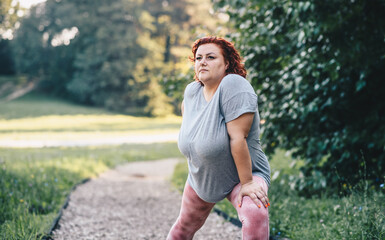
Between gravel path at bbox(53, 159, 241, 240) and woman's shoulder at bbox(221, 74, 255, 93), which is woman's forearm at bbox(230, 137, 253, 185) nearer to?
woman's shoulder at bbox(221, 74, 255, 93)

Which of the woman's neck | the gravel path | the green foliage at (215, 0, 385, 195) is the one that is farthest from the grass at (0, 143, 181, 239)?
the green foliage at (215, 0, 385, 195)

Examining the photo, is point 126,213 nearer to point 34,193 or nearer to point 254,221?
point 34,193

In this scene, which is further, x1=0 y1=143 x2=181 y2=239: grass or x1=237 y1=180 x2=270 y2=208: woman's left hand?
x1=0 y1=143 x2=181 y2=239: grass

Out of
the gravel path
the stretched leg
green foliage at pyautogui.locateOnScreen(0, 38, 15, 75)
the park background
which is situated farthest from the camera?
green foliage at pyautogui.locateOnScreen(0, 38, 15, 75)

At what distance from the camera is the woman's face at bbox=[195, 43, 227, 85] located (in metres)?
2.17

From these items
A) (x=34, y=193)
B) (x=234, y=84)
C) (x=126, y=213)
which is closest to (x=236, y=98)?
(x=234, y=84)

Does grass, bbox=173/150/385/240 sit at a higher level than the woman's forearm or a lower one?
lower

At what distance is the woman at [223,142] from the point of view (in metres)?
1.98

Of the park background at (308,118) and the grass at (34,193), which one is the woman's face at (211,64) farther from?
the grass at (34,193)

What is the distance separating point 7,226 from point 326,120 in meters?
3.67

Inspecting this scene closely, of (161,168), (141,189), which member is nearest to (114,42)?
(161,168)

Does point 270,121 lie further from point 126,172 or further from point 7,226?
point 126,172

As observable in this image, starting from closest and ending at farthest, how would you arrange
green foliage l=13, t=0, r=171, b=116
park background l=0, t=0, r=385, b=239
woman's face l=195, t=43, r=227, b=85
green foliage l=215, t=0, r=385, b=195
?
woman's face l=195, t=43, r=227, b=85
park background l=0, t=0, r=385, b=239
green foliage l=215, t=0, r=385, b=195
green foliage l=13, t=0, r=171, b=116

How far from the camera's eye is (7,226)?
3395 mm
